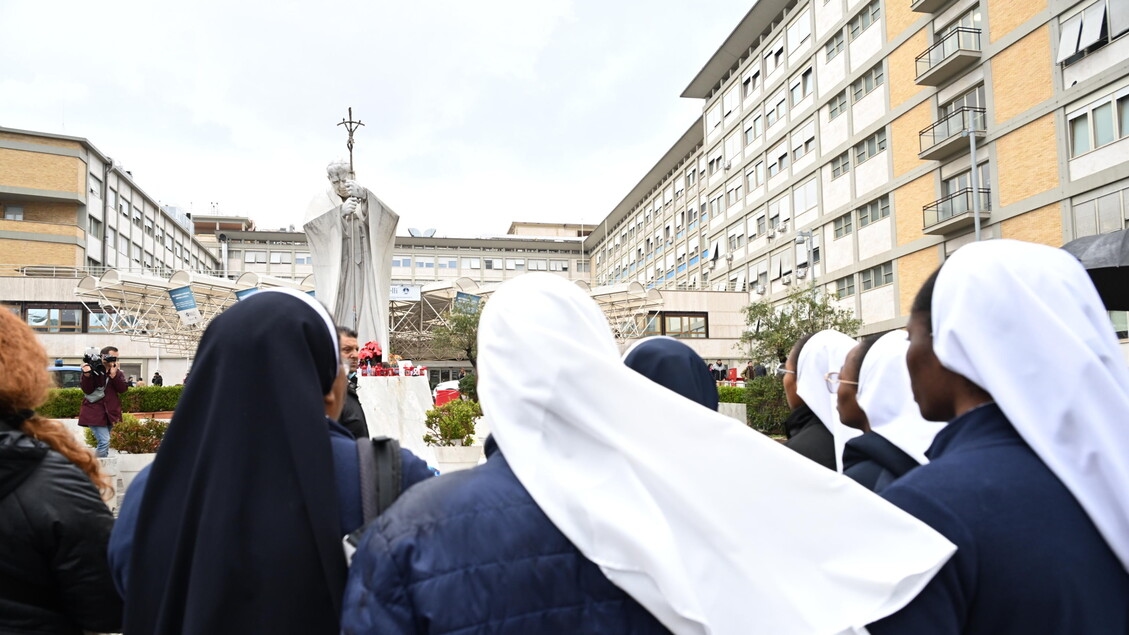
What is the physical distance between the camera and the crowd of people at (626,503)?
139 centimetres

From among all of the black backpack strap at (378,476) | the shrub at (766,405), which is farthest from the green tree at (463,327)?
the black backpack strap at (378,476)

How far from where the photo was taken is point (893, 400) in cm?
266

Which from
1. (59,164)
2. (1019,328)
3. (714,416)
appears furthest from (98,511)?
(59,164)

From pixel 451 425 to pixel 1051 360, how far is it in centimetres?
864

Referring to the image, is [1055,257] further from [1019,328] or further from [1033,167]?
[1033,167]

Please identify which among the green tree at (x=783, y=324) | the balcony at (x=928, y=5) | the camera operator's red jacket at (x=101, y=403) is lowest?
the camera operator's red jacket at (x=101, y=403)

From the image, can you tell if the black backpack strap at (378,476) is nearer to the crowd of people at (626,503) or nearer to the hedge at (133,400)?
the crowd of people at (626,503)

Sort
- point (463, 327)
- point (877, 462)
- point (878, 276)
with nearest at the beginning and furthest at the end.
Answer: point (877, 462) < point (463, 327) < point (878, 276)

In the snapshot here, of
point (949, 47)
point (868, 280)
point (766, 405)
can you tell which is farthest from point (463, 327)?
point (949, 47)

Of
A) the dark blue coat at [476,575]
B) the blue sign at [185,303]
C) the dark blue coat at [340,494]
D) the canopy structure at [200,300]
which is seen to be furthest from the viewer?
the canopy structure at [200,300]

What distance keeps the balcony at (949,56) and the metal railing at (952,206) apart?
13.5 feet

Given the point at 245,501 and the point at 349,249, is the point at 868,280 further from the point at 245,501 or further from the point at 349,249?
the point at 245,501

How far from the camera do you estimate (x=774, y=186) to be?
1607 inches

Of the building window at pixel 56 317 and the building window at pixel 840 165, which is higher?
the building window at pixel 840 165
